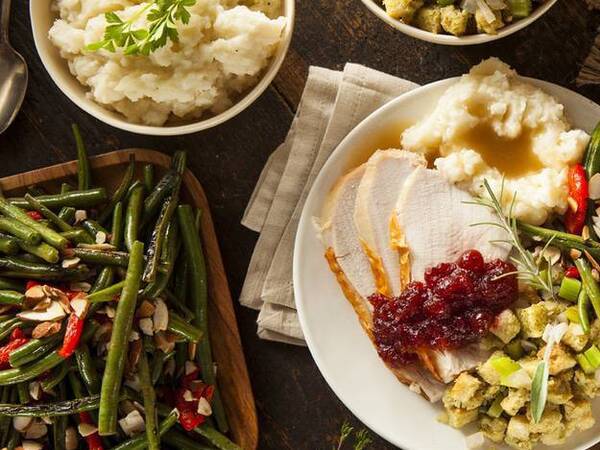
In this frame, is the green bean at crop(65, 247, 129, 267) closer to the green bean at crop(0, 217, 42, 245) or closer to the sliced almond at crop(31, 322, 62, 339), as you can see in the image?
the green bean at crop(0, 217, 42, 245)

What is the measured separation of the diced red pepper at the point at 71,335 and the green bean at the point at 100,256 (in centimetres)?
29

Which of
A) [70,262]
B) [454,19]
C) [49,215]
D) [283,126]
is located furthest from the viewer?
[283,126]

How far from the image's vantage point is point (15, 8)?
173 inches

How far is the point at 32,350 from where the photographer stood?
3.88 meters

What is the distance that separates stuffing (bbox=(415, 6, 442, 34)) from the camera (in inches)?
147

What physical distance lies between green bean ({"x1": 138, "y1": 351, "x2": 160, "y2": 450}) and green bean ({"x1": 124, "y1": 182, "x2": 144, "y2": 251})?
1.90 feet

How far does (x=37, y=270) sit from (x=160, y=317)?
65 cm

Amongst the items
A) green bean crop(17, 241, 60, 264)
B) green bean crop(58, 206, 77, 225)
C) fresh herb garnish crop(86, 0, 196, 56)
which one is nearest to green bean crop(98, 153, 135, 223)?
green bean crop(58, 206, 77, 225)

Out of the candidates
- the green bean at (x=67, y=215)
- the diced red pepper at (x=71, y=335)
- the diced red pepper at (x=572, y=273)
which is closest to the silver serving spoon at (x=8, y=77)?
the green bean at (x=67, y=215)

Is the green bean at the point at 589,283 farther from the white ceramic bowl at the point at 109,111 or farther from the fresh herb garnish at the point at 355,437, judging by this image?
the white ceramic bowl at the point at 109,111

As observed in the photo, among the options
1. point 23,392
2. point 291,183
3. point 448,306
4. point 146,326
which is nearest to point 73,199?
point 146,326

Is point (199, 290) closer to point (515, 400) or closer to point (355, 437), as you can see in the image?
point (355, 437)

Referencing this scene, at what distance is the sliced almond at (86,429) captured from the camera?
4.13 metres

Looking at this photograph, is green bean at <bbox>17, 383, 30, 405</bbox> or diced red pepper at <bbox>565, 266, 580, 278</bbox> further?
green bean at <bbox>17, 383, 30, 405</bbox>
